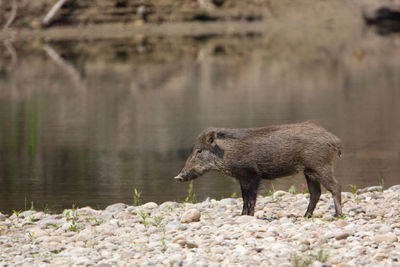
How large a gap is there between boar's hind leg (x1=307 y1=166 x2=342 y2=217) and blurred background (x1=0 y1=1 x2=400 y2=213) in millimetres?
2507

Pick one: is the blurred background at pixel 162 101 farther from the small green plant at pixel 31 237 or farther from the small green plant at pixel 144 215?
the small green plant at pixel 31 237

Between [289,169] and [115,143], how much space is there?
20.1 ft

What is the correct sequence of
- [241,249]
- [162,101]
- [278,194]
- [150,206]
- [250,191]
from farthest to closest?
[162,101]
[278,194]
[150,206]
[250,191]
[241,249]

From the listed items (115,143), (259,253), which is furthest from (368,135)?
(259,253)

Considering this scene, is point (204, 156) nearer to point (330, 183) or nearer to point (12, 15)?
point (330, 183)

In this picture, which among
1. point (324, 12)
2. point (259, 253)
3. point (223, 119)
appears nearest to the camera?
point (259, 253)

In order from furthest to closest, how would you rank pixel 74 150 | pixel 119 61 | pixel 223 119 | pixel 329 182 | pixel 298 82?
1. pixel 119 61
2. pixel 298 82
3. pixel 223 119
4. pixel 74 150
5. pixel 329 182

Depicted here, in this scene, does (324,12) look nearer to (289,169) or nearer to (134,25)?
(134,25)

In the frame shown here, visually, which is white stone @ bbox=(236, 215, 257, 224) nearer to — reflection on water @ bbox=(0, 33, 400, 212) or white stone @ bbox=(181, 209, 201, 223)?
white stone @ bbox=(181, 209, 201, 223)

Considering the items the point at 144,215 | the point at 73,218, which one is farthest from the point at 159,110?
the point at 144,215

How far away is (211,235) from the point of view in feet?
23.8

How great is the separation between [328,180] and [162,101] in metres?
10.3

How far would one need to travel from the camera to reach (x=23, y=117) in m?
16.3

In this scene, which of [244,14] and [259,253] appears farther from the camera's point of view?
[244,14]
